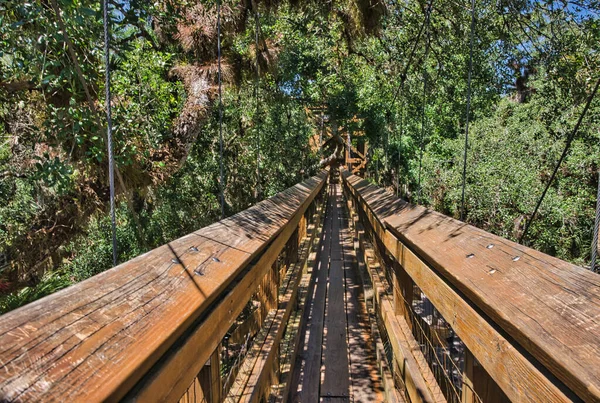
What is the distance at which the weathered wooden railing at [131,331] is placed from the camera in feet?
1.79

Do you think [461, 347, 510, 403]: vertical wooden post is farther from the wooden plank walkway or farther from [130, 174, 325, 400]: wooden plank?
the wooden plank walkway

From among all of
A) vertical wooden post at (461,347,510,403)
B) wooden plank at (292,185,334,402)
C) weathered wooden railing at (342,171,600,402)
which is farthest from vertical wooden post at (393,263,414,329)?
vertical wooden post at (461,347,510,403)

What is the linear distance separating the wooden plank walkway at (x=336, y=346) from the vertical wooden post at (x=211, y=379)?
1.29 m

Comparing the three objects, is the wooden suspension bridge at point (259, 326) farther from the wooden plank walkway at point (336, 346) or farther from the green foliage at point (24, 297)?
the green foliage at point (24, 297)

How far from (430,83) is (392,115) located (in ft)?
12.2

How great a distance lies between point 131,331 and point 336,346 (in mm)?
2566

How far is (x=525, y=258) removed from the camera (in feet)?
3.42

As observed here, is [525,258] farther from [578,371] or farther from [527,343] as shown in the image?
[578,371]

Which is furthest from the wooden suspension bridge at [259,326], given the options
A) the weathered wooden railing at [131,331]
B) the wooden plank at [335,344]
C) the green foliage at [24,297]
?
the green foliage at [24,297]

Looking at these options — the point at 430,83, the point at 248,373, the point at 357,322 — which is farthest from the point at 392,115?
the point at 248,373

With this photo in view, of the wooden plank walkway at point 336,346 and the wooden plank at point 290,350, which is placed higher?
the wooden plank at point 290,350

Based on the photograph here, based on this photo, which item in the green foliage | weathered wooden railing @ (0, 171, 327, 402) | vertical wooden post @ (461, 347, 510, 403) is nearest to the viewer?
weathered wooden railing @ (0, 171, 327, 402)

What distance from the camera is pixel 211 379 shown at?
3.88 ft

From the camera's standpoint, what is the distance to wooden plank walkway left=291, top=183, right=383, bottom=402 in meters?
2.48
